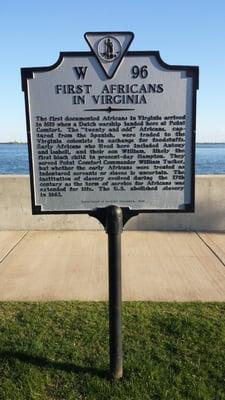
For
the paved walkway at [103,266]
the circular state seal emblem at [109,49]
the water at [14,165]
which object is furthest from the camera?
the water at [14,165]

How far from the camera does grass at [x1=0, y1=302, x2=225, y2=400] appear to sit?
2824 millimetres

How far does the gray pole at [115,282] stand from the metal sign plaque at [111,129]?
6.7 inches

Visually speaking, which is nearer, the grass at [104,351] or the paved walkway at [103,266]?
the grass at [104,351]

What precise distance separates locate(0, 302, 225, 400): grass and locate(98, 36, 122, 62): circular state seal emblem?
2.13 meters

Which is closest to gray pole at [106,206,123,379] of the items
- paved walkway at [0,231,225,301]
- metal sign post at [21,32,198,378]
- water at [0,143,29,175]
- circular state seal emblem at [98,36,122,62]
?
metal sign post at [21,32,198,378]

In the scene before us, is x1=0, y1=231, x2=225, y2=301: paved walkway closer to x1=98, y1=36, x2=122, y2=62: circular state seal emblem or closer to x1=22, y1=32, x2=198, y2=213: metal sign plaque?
x1=22, y1=32, x2=198, y2=213: metal sign plaque

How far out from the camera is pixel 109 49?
2.78 m

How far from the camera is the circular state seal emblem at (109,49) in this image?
2760 mm

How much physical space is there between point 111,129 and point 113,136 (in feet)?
0.16

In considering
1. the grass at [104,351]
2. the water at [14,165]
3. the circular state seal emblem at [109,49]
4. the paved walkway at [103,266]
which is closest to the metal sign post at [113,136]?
the circular state seal emblem at [109,49]

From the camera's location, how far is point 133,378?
294 centimetres

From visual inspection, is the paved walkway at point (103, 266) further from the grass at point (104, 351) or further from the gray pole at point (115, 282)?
the gray pole at point (115, 282)

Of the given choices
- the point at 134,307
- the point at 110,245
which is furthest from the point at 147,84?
the point at 134,307

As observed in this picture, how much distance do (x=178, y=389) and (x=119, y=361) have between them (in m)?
→ 0.43
